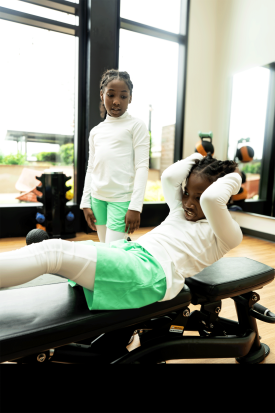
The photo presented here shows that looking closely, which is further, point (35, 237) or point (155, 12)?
point (155, 12)

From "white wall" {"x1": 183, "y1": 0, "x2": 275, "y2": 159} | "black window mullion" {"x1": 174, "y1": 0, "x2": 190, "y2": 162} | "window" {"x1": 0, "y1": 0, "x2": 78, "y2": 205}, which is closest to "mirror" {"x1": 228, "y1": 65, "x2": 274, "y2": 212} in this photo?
"white wall" {"x1": 183, "y1": 0, "x2": 275, "y2": 159}

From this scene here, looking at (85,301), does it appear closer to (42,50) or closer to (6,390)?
(6,390)

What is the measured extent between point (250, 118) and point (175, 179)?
9.31 ft

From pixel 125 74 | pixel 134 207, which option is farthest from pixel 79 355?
pixel 125 74

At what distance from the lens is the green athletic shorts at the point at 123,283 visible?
0.81 m

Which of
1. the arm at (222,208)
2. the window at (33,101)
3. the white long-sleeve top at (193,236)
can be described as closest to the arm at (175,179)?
the white long-sleeve top at (193,236)

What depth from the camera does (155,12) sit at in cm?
361

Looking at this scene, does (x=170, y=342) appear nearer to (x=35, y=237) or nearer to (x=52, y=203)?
(x=35, y=237)

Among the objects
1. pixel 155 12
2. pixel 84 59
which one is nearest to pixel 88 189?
pixel 84 59

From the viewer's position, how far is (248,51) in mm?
3521

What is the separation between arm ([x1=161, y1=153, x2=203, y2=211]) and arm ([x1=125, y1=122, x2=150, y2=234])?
23 cm

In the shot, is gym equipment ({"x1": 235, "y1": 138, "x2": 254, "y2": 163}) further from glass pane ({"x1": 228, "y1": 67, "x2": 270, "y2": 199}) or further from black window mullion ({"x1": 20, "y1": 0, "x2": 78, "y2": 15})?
black window mullion ({"x1": 20, "y1": 0, "x2": 78, "y2": 15})

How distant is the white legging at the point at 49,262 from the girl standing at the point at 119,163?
21.3 inches

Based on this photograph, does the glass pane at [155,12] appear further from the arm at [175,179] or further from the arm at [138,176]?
the arm at [175,179]
